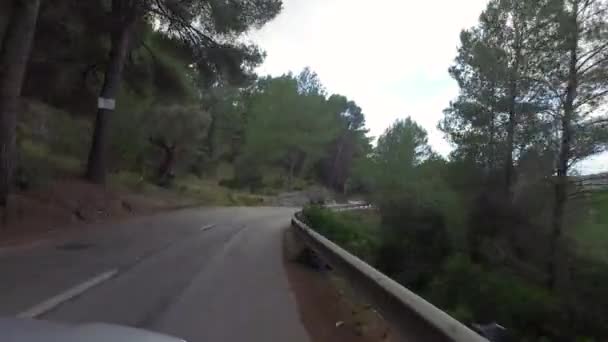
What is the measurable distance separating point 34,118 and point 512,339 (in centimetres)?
2607

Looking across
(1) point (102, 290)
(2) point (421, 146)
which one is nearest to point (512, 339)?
(1) point (102, 290)

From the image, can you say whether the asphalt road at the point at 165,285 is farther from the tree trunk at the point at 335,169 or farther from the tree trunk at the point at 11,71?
the tree trunk at the point at 335,169

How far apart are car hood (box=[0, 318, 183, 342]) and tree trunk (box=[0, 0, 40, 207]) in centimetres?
1268

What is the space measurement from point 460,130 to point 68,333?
23.4 meters

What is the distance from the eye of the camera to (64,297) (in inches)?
285

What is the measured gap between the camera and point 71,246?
13109mm

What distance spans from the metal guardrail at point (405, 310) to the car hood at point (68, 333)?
178cm

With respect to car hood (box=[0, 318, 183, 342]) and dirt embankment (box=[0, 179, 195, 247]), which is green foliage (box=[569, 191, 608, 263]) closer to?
car hood (box=[0, 318, 183, 342])

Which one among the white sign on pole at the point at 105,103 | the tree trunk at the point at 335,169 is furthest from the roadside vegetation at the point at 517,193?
the tree trunk at the point at 335,169

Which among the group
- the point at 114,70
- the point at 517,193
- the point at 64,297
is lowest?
the point at 64,297

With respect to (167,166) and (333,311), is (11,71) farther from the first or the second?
(167,166)

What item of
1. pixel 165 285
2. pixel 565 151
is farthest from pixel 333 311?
pixel 565 151

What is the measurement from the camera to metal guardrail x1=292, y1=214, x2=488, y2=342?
371 cm

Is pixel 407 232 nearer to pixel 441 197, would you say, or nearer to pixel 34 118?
pixel 441 197
